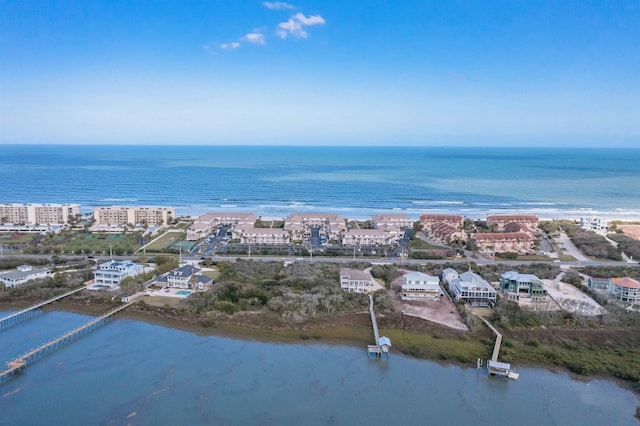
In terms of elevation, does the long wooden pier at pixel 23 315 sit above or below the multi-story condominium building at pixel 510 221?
below

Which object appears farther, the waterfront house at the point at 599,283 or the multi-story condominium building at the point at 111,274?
the multi-story condominium building at the point at 111,274

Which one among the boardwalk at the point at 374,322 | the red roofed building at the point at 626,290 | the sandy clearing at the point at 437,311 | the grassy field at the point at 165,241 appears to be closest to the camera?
the boardwalk at the point at 374,322

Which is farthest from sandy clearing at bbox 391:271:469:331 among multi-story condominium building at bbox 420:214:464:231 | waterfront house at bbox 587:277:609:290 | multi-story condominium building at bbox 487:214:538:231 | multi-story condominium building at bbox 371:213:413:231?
multi-story condominium building at bbox 487:214:538:231

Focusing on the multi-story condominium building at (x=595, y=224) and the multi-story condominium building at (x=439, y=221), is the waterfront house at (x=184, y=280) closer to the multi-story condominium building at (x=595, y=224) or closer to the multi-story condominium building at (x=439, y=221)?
the multi-story condominium building at (x=439, y=221)

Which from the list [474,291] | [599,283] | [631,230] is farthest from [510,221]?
[474,291]

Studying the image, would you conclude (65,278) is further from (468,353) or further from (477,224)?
(477,224)

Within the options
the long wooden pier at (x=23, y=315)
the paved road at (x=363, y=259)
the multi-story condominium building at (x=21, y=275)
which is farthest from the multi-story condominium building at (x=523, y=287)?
the multi-story condominium building at (x=21, y=275)

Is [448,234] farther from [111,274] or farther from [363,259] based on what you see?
[111,274]
